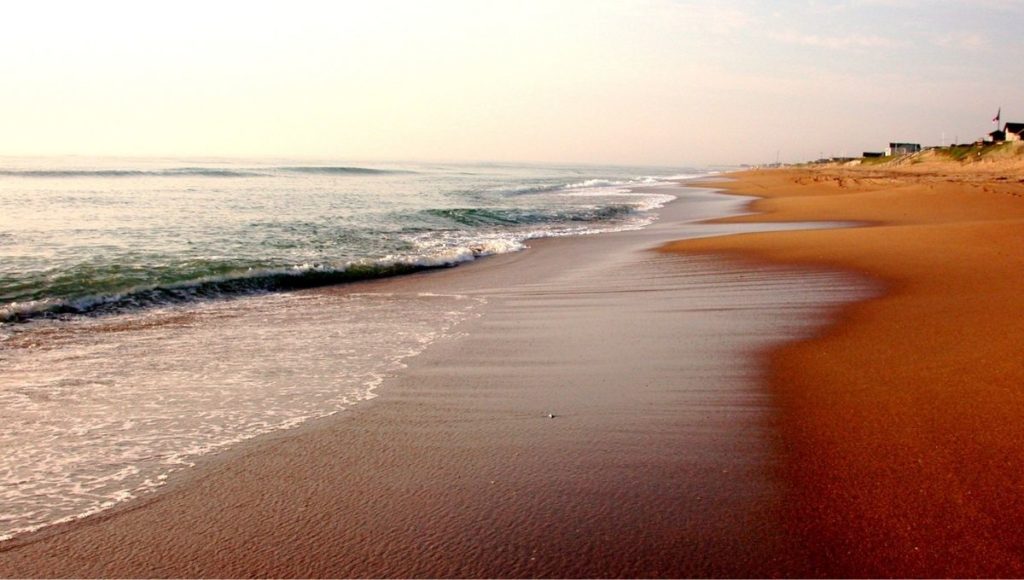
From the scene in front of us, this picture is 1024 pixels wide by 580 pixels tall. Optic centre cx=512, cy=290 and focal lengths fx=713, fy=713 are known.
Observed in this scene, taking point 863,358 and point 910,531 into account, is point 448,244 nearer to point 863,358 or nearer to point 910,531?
point 863,358

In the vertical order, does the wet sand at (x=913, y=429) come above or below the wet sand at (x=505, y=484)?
above

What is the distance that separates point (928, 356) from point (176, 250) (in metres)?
11.4

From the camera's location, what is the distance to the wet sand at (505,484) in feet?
9.20

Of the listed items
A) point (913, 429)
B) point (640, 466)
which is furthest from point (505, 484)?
point (913, 429)

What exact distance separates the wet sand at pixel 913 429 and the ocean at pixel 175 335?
9.70 ft

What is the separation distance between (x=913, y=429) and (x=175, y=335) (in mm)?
6303

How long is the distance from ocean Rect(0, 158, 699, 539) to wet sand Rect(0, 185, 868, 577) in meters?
0.38

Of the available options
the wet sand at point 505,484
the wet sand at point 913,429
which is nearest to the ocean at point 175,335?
the wet sand at point 505,484

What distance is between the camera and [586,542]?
9.55 ft

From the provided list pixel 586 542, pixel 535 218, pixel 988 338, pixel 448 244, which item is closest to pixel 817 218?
pixel 535 218

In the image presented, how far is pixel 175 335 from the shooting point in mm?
6977

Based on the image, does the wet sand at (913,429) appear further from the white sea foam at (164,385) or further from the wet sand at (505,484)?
the white sea foam at (164,385)

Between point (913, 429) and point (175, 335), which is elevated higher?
point (913, 429)

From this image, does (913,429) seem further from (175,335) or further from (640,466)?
(175,335)
